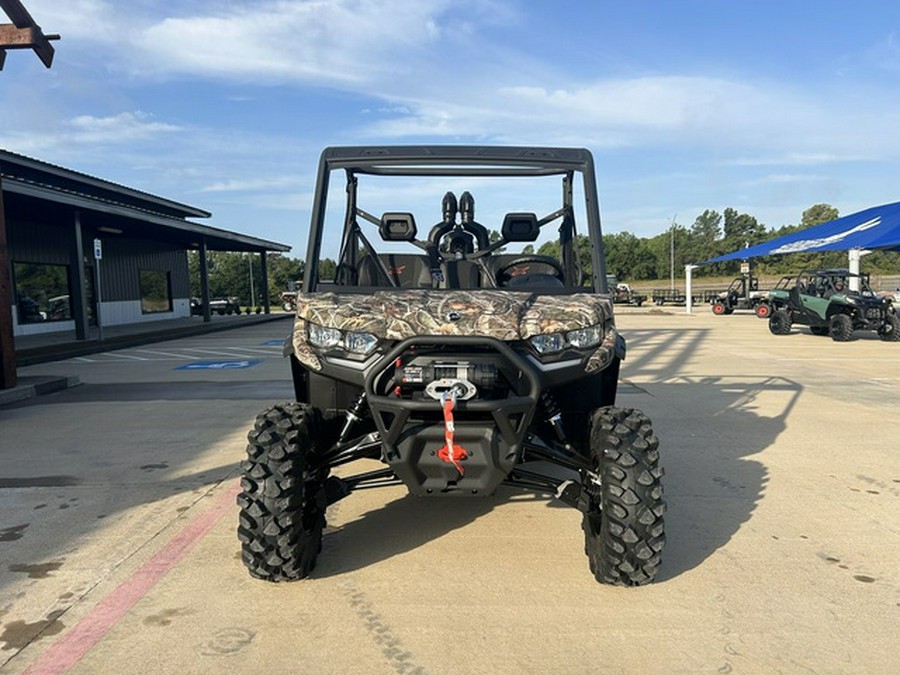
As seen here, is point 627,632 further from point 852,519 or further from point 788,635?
point 852,519

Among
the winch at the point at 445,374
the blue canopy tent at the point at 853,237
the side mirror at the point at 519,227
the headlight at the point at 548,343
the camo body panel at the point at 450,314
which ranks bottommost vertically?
the winch at the point at 445,374

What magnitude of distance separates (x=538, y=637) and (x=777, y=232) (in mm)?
97548

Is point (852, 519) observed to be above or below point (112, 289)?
below

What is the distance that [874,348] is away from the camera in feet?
48.8

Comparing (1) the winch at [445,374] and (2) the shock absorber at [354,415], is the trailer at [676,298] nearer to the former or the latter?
(2) the shock absorber at [354,415]

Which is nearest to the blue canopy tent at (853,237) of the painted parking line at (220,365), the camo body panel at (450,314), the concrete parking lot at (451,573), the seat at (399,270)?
the concrete parking lot at (451,573)

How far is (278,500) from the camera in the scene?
3072 mm

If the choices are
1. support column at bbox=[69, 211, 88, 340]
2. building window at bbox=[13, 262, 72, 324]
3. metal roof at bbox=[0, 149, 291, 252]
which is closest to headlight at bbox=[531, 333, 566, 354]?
metal roof at bbox=[0, 149, 291, 252]

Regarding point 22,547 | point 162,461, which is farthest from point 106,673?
point 162,461

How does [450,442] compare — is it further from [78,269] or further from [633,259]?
[633,259]

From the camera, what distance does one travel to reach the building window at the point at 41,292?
62.1 feet

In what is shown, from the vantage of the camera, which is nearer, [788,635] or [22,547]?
[788,635]

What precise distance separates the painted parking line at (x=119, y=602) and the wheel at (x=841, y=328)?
653 inches

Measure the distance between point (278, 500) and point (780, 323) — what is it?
1874 centimetres
